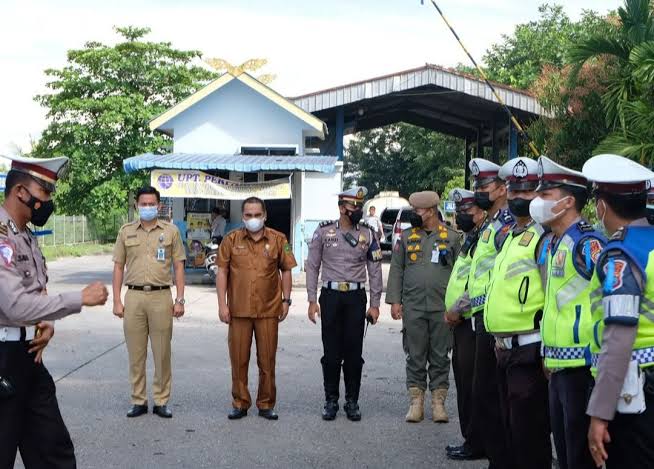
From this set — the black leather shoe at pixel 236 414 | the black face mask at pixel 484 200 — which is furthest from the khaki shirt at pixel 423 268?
the black leather shoe at pixel 236 414

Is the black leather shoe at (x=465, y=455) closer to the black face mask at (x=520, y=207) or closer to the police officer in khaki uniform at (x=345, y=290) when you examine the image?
the police officer in khaki uniform at (x=345, y=290)

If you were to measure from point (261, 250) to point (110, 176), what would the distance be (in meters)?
26.7

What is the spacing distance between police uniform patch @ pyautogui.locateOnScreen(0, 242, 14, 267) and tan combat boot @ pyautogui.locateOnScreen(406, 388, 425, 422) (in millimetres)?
4164

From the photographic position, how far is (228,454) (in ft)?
21.4

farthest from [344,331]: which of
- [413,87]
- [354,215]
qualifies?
[413,87]

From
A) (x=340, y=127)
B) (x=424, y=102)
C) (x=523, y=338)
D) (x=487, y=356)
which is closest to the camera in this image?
(x=523, y=338)

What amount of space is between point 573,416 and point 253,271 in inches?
171

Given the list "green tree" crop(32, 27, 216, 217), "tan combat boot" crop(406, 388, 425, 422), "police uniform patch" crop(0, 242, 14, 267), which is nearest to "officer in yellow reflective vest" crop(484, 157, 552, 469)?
"tan combat boot" crop(406, 388, 425, 422)

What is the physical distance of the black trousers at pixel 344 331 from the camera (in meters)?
7.89

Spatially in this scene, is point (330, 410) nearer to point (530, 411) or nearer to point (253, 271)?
point (253, 271)

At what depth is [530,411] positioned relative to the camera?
4852 mm

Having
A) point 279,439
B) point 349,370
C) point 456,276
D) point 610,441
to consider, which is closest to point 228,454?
point 279,439

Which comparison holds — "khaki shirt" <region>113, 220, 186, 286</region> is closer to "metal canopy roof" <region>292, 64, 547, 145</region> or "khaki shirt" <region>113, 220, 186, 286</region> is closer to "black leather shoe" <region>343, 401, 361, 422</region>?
"black leather shoe" <region>343, 401, 361, 422</region>

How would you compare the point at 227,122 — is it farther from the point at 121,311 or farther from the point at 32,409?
the point at 32,409
